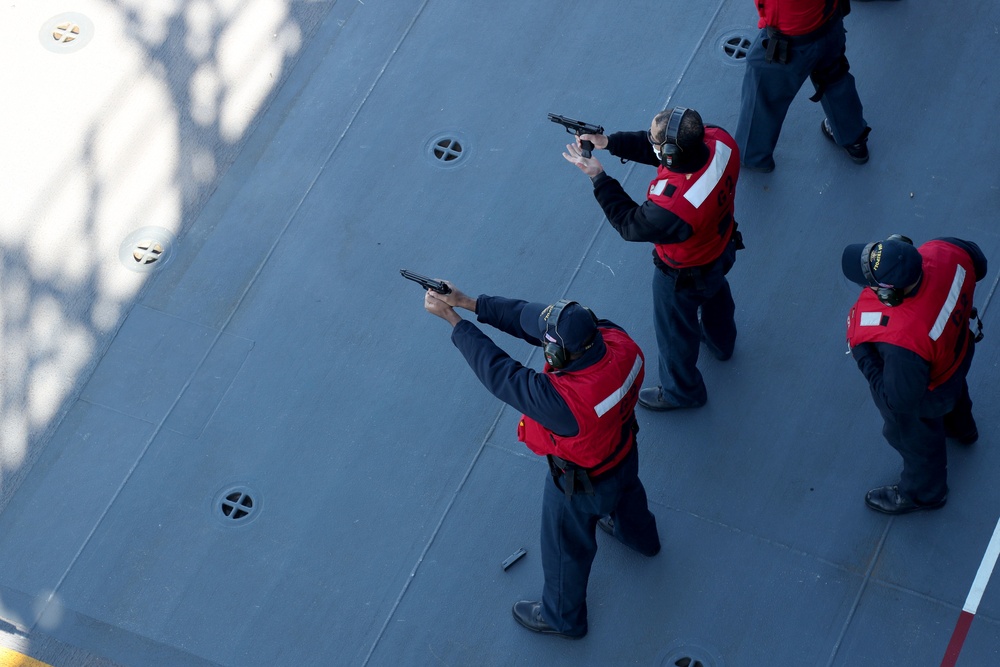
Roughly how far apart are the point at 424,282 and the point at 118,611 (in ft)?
8.25

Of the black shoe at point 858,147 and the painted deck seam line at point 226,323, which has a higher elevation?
the black shoe at point 858,147

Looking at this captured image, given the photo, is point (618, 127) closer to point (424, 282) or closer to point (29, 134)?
point (424, 282)

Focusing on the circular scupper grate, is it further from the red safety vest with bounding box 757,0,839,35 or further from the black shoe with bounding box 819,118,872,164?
the black shoe with bounding box 819,118,872,164

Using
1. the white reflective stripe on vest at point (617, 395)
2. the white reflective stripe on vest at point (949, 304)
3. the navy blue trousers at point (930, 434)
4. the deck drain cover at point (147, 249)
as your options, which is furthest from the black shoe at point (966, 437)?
the deck drain cover at point (147, 249)

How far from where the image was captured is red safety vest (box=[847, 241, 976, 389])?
447cm

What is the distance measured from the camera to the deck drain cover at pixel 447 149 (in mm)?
6902

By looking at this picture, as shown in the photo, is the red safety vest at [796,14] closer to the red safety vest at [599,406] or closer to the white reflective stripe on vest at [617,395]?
the red safety vest at [599,406]

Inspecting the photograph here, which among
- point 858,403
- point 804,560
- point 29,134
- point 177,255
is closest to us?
point 804,560

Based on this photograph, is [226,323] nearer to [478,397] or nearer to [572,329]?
[478,397]

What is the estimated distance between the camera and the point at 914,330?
4461mm

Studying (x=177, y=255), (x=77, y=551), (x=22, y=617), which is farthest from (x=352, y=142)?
(x=22, y=617)

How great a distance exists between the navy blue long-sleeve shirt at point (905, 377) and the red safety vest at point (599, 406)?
1025mm

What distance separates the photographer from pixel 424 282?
4.91m

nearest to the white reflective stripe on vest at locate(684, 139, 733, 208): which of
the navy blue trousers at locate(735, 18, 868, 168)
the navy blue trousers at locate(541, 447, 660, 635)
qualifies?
the navy blue trousers at locate(541, 447, 660, 635)
